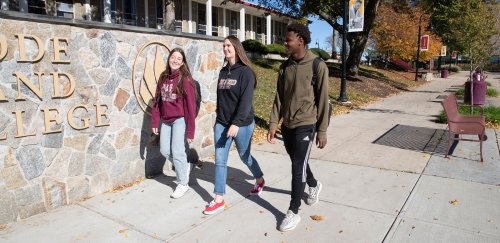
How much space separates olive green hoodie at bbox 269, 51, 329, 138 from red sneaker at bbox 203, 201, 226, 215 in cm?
112

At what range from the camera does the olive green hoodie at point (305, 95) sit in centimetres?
351

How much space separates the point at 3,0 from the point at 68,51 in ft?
45.1

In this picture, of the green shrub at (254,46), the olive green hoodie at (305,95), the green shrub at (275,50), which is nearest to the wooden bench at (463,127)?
the olive green hoodie at (305,95)

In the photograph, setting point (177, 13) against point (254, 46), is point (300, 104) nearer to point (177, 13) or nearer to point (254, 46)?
point (254, 46)

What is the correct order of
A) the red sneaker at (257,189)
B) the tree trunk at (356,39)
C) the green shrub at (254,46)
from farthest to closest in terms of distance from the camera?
the green shrub at (254,46)
the tree trunk at (356,39)
the red sneaker at (257,189)

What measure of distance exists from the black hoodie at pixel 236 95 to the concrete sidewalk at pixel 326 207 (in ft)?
3.24

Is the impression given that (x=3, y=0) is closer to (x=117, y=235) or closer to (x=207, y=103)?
(x=207, y=103)

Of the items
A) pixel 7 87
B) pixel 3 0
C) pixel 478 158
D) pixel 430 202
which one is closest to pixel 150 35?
pixel 7 87

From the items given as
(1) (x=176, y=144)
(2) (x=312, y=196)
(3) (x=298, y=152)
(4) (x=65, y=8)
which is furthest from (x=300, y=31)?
(4) (x=65, y=8)

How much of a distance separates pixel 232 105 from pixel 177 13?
25.1m

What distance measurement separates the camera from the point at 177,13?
2741cm

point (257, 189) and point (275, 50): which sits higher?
point (275, 50)

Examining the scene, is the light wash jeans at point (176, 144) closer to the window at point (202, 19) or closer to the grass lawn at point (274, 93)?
the grass lawn at point (274, 93)

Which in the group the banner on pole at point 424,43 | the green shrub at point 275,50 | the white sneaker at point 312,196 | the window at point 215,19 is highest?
the window at point 215,19
